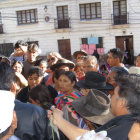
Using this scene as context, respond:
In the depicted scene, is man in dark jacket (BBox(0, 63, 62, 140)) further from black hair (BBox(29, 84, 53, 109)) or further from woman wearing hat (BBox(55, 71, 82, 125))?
black hair (BBox(29, 84, 53, 109))

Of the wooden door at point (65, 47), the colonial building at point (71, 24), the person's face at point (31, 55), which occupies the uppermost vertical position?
the colonial building at point (71, 24)

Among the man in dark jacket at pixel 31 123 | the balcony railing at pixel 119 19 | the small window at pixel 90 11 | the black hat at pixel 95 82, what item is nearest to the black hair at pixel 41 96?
the black hat at pixel 95 82

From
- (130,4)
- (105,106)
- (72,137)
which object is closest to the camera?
(72,137)

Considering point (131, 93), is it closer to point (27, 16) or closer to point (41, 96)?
point (41, 96)

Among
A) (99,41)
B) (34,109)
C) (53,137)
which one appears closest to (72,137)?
(53,137)

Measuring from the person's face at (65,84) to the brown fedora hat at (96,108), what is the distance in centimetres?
91

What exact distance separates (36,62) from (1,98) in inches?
113

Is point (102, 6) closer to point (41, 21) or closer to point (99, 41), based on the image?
point (99, 41)

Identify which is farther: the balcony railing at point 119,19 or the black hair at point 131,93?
the balcony railing at point 119,19

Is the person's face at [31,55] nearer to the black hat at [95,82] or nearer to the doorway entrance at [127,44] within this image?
the black hat at [95,82]

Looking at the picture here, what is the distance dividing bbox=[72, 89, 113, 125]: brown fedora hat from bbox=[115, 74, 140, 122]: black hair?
0.24 m

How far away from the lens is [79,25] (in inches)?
635

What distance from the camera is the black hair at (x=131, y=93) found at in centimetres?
145

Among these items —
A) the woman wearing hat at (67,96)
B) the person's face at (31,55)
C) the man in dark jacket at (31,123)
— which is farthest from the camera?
the person's face at (31,55)
